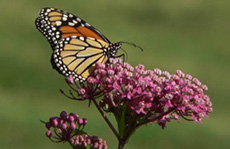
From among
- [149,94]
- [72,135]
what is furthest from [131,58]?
[149,94]

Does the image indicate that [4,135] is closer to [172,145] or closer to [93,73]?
[172,145]

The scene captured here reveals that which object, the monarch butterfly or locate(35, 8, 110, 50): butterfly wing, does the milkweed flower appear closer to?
the monarch butterfly

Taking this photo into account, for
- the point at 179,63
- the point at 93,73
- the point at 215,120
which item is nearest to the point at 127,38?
the point at 179,63

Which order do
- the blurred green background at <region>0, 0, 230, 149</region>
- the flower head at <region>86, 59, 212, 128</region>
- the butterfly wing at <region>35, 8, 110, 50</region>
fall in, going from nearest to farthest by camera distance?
1. the flower head at <region>86, 59, 212, 128</region>
2. the butterfly wing at <region>35, 8, 110, 50</region>
3. the blurred green background at <region>0, 0, 230, 149</region>

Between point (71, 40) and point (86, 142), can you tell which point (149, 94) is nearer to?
point (86, 142)

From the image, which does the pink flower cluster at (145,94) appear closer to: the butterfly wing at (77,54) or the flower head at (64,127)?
the flower head at (64,127)

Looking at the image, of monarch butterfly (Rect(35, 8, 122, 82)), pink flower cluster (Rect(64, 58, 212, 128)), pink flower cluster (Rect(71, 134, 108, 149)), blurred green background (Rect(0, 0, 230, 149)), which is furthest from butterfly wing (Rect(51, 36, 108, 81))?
blurred green background (Rect(0, 0, 230, 149))
